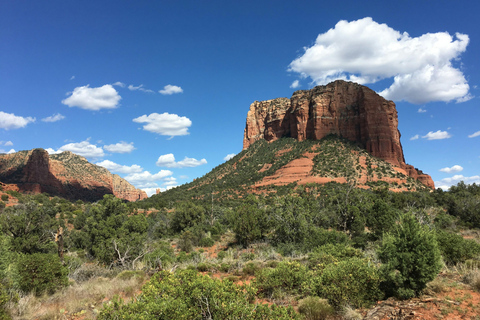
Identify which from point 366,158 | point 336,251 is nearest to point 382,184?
point 366,158

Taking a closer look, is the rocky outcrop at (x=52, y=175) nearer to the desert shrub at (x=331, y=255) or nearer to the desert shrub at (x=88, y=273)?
the desert shrub at (x=88, y=273)

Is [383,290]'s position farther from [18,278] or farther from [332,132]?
[332,132]

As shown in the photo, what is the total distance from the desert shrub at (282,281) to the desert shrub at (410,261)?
3108 mm

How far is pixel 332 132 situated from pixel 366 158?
15.2m

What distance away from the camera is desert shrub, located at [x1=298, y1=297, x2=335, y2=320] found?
7812 mm

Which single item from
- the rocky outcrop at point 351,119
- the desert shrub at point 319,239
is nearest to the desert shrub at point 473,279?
the desert shrub at point 319,239

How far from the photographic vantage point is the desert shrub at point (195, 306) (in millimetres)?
5355

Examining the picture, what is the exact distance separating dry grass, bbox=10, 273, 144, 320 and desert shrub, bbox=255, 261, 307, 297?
17.0 feet

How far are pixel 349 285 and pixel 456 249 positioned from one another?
7.69 metres

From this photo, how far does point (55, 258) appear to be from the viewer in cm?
1162

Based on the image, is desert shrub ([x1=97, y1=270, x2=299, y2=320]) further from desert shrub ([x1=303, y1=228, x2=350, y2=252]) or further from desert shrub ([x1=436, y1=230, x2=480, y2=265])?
desert shrub ([x1=303, y1=228, x2=350, y2=252])

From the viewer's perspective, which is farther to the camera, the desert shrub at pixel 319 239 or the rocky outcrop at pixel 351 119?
the rocky outcrop at pixel 351 119

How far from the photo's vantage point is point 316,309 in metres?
7.92

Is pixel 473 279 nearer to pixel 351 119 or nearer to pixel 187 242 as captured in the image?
pixel 187 242
